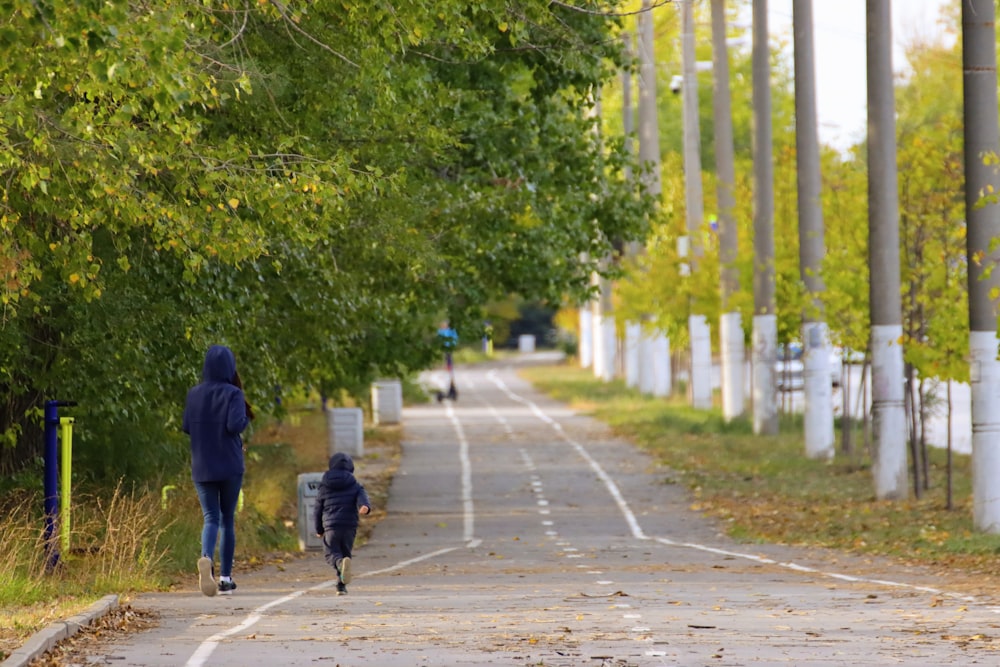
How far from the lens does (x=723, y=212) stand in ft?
120

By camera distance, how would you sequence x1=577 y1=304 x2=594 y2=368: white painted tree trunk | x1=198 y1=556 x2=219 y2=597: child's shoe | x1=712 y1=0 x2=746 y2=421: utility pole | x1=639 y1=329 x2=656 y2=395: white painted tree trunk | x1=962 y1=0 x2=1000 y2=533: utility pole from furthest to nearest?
x1=577 y1=304 x2=594 y2=368: white painted tree trunk, x1=639 y1=329 x2=656 y2=395: white painted tree trunk, x1=712 y1=0 x2=746 y2=421: utility pole, x1=962 y1=0 x2=1000 y2=533: utility pole, x1=198 y1=556 x2=219 y2=597: child's shoe

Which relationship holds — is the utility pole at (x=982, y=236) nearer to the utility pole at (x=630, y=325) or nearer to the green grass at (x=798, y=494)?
the green grass at (x=798, y=494)

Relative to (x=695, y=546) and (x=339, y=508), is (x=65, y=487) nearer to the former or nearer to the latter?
(x=339, y=508)

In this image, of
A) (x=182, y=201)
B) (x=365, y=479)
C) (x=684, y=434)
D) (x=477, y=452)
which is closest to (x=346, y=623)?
(x=182, y=201)

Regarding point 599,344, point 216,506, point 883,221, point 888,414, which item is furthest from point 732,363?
point 599,344

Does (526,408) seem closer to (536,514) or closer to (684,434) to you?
(684,434)

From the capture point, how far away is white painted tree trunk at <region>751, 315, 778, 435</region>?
33375 millimetres

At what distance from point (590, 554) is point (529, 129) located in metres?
6.91

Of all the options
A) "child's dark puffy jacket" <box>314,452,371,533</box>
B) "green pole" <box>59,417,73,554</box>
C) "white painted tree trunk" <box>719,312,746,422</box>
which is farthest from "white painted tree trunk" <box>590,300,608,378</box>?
"child's dark puffy jacket" <box>314,452,371,533</box>

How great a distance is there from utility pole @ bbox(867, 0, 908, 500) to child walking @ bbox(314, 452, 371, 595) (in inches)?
393

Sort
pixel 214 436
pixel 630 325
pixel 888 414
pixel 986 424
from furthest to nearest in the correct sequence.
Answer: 1. pixel 630 325
2. pixel 888 414
3. pixel 986 424
4. pixel 214 436

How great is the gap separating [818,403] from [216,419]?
60.7 ft

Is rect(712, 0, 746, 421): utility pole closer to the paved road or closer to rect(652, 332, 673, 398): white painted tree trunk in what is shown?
the paved road

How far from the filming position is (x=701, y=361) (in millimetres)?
43219
